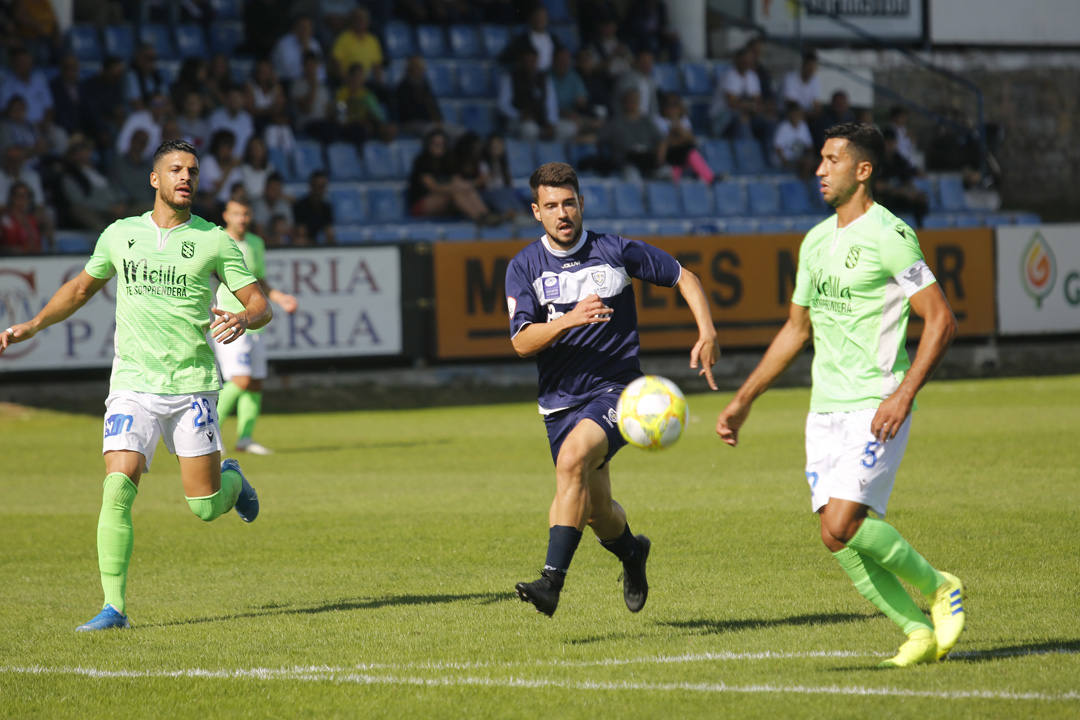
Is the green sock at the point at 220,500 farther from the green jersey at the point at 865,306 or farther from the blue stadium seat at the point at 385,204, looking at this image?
the blue stadium seat at the point at 385,204

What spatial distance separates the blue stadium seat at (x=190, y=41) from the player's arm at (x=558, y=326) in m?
17.6

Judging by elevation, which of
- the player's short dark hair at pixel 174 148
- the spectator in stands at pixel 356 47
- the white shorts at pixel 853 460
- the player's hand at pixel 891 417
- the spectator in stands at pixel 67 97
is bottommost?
the white shorts at pixel 853 460

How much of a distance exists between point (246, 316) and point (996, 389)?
13552 mm

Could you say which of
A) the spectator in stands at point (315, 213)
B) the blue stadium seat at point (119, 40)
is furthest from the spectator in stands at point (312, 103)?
the blue stadium seat at point (119, 40)

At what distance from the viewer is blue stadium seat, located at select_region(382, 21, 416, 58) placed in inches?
969

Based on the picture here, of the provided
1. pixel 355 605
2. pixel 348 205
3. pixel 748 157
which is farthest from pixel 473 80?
pixel 355 605

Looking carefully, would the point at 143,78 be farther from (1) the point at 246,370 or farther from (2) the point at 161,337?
(2) the point at 161,337

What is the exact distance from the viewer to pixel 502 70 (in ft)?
79.4

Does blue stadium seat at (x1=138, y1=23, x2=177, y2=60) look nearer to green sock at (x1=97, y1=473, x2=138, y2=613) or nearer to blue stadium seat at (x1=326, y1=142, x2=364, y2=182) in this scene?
→ blue stadium seat at (x1=326, y1=142, x2=364, y2=182)

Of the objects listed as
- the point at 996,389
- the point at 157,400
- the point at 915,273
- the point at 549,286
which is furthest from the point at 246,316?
the point at 996,389

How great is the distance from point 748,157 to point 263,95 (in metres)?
7.85

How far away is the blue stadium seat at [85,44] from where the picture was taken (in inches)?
886

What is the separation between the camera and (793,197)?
2408 centimetres

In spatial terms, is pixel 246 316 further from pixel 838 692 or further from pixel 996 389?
pixel 996 389
